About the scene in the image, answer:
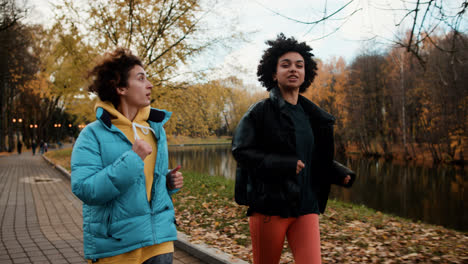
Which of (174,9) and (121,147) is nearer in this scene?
(121,147)

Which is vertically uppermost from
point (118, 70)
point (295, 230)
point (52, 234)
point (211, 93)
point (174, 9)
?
point (174, 9)

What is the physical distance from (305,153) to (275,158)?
31cm

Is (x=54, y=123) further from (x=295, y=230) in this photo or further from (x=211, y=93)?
(x=295, y=230)

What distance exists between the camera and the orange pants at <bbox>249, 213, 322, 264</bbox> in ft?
7.82

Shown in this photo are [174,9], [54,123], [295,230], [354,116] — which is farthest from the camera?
[54,123]

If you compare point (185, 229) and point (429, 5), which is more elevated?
point (429, 5)

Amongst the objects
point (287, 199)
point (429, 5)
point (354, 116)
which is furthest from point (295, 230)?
point (354, 116)

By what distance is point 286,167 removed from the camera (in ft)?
7.43

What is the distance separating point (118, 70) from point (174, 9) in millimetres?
10625

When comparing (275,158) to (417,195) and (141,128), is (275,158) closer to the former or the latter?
(141,128)

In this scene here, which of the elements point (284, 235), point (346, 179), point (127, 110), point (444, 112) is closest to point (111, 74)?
point (127, 110)

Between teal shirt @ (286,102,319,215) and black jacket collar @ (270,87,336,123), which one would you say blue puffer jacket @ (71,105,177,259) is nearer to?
teal shirt @ (286,102,319,215)

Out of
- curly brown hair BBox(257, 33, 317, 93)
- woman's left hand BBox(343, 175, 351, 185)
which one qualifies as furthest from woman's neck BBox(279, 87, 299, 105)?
woman's left hand BBox(343, 175, 351, 185)

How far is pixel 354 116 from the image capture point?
38500 mm
